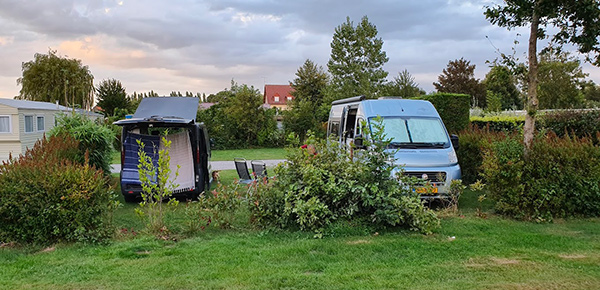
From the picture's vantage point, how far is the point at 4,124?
66.8 feet

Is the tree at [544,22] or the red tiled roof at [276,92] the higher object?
the red tiled roof at [276,92]

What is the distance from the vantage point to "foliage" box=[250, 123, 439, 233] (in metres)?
6.37

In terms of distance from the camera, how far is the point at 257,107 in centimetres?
2845

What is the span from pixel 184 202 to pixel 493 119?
12.1 m

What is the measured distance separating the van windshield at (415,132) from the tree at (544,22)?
1966 millimetres

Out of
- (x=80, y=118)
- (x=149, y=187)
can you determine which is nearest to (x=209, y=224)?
(x=149, y=187)

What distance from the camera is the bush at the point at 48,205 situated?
581 cm

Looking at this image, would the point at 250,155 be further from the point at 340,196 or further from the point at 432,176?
the point at 340,196

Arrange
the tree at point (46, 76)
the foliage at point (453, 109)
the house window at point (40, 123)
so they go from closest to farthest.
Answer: the foliage at point (453, 109)
the house window at point (40, 123)
the tree at point (46, 76)

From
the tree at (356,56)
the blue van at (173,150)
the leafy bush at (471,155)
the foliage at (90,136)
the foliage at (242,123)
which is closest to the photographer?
the blue van at (173,150)

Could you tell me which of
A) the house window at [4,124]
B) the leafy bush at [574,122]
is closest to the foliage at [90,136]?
the house window at [4,124]

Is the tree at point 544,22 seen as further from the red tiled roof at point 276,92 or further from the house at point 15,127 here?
the red tiled roof at point 276,92

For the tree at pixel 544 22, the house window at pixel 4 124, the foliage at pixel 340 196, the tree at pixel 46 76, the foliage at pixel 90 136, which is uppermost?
the tree at pixel 46 76

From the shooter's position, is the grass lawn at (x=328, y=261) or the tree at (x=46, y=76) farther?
the tree at (x=46, y=76)
